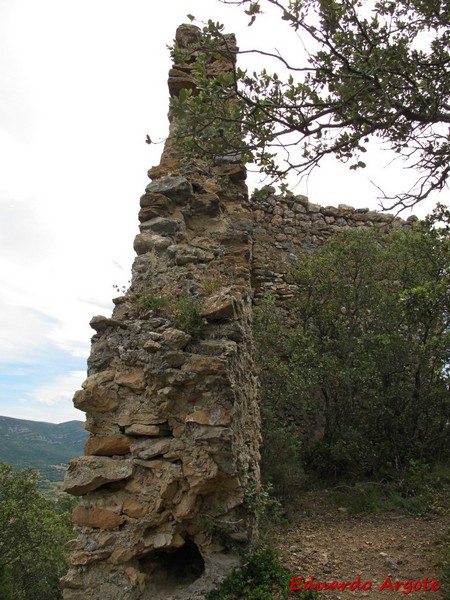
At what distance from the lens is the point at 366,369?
7.02 metres

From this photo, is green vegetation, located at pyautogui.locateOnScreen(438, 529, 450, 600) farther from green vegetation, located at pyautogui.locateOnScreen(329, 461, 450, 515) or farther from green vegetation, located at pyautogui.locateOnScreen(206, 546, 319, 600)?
green vegetation, located at pyautogui.locateOnScreen(329, 461, 450, 515)

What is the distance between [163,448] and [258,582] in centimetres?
126

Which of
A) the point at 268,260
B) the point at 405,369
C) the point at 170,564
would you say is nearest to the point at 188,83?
the point at 268,260

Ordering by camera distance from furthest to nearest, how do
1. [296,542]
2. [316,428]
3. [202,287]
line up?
[316,428]
[296,542]
[202,287]

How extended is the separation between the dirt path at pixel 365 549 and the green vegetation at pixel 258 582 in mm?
138

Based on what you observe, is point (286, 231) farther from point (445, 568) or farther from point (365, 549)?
point (445, 568)

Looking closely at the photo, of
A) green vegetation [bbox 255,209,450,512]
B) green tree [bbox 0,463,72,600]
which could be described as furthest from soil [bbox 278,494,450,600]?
green tree [bbox 0,463,72,600]

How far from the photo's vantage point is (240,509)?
12.2ft

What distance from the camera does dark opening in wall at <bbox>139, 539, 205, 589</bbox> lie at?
3.60m

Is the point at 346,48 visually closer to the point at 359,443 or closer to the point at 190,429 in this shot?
the point at 190,429

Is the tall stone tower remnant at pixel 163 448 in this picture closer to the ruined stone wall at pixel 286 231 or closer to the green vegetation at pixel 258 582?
the green vegetation at pixel 258 582

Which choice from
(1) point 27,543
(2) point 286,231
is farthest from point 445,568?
(1) point 27,543

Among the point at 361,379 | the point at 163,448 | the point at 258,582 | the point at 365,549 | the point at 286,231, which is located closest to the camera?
the point at 258,582

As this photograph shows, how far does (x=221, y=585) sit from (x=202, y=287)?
256 centimetres
